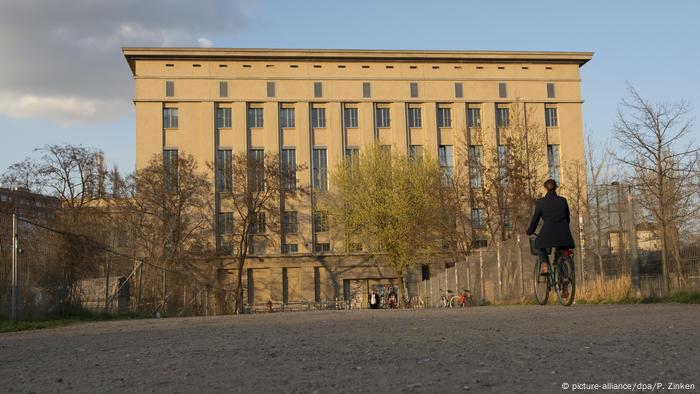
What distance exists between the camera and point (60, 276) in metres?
18.5

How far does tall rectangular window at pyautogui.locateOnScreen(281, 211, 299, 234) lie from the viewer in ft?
220

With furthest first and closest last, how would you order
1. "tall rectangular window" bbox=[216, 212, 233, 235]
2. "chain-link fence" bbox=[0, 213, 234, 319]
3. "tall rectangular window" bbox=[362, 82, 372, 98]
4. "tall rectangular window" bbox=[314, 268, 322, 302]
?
"tall rectangular window" bbox=[362, 82, 372, 98], "tall rectangular window" bbox=[216, 212, 233, 235], "tall rectangular window" bbox=[314, 268, 322, 302], "chain-link fence" bbox=[0, 213, 234, 319]

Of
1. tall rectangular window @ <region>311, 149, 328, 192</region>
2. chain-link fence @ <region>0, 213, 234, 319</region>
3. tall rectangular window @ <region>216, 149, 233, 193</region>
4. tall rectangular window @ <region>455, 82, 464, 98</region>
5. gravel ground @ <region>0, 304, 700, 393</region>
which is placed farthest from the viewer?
tall rectangular window @ <region>455, 82, 464, 98</region>

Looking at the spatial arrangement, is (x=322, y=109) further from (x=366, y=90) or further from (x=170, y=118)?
(x=170, y=118)

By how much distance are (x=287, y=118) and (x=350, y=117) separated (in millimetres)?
5855

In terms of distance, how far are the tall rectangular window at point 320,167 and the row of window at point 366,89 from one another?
17.4 feet

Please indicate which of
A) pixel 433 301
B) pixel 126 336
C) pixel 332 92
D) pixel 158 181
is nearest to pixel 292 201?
pixel 332 92

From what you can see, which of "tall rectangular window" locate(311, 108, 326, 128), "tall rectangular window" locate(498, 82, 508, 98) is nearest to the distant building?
"tall rectangular window" locate(311, 108, 326, 128)

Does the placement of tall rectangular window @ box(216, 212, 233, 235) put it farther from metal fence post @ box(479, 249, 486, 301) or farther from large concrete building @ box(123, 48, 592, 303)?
metal fence post @ box(479, 249, 486, 301)

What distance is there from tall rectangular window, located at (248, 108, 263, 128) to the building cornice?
465 cm

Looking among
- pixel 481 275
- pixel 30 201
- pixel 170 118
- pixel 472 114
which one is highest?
pixel 472 114

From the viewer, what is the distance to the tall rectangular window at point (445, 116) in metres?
72.5

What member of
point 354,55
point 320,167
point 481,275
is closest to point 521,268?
point 481,275

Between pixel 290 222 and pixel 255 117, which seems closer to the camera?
pixel 290 222
